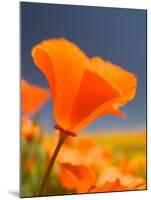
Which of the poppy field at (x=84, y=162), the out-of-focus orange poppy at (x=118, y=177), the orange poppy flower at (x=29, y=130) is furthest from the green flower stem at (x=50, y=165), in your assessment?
the out-of-focus orange poppy at (x=118, y=177)

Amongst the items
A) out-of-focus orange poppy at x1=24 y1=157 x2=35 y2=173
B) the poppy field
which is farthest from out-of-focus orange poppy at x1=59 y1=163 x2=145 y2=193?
out-of-focus orange poppy at x1=24 y1=157 x2=35 y2=173

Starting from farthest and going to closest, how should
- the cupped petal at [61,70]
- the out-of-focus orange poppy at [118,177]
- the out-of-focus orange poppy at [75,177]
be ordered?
the out-of-focus orange poppy at [118,177] → the out-of-focus orange poppy at [75,177] → the cupped petal at [61,70]

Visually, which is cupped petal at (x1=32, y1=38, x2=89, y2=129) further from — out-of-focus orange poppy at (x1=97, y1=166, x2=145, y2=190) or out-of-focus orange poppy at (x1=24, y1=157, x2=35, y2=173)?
out-of-focus orange poppy at (x1=97, y1=166, x2=145, y2=190)

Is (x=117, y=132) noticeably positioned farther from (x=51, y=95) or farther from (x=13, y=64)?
(x=13, y=64)

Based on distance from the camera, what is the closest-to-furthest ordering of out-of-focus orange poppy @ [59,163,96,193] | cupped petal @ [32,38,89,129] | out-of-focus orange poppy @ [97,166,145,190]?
cupped petal @ [32,38,89,129] → out-of-focus orange poppy @ [59,163,96,193] → out-of-focus orange poppy @ [97,166,145,190]

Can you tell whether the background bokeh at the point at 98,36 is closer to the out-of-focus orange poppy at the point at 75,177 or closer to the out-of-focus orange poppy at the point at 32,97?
the out-of-focus orange poppy at the point at 32,97

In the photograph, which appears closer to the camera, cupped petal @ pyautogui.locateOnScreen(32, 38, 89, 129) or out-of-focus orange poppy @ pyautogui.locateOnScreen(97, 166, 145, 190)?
cupped petal @ pyautogui.locateOnScreen(32, 38, 89, 129)

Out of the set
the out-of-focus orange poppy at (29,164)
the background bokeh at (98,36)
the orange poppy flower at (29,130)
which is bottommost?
the out-of-focus orange poppy at (29,164)

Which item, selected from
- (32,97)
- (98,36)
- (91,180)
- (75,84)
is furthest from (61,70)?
(91,180)
